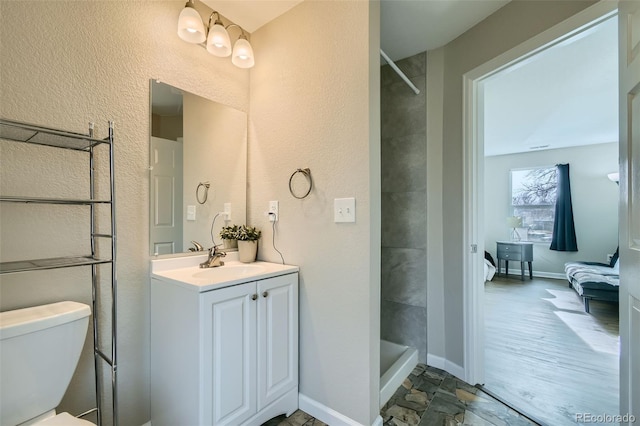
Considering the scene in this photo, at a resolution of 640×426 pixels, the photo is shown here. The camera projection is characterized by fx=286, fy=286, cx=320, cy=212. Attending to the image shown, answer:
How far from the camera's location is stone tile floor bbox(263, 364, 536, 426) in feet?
5.21

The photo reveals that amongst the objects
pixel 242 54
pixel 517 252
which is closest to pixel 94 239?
pixel 242 54

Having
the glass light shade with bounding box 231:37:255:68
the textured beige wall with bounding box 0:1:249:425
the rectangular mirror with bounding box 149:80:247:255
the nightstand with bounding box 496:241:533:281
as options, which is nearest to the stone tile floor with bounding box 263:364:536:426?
the textured beige wall with bounding box 0:1:249:425

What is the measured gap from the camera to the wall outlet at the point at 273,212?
185cm

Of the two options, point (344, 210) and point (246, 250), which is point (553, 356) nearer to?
point (344, 210)

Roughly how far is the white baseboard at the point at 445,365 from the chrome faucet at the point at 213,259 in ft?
5.77

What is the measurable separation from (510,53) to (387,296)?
1.94 meters

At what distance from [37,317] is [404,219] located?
2.22m

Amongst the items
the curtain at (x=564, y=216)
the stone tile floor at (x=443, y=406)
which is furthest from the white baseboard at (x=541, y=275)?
the stone tile floor at (x=443, y=406)

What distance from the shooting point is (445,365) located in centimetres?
215

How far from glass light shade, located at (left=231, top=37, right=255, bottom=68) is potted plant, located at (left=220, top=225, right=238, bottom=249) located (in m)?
1.03

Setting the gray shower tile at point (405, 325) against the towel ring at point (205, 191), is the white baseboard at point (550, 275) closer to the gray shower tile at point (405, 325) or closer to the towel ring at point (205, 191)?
the gray shower tile at point (405, 325)

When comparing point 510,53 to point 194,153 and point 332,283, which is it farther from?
point 194,153

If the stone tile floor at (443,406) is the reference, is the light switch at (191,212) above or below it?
above

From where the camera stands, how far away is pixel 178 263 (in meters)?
1.65
